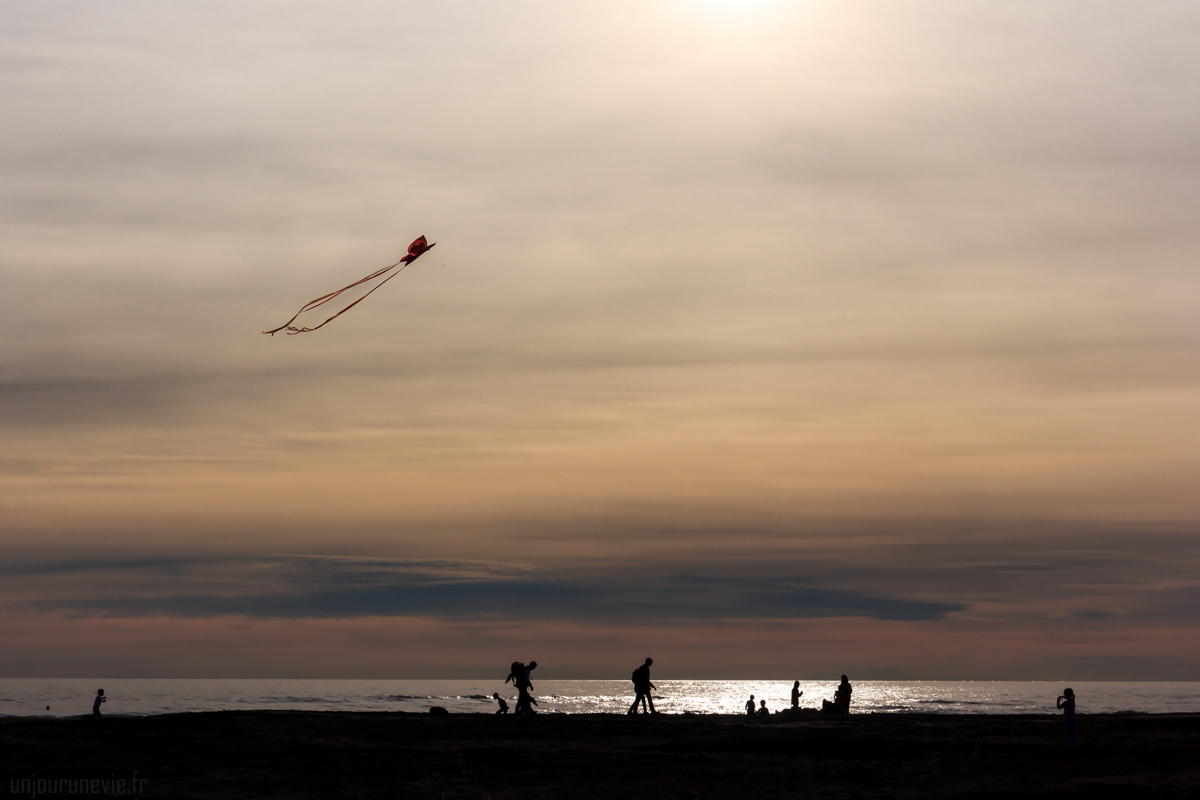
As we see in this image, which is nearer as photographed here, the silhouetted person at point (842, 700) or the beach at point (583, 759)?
the beach at point (583, 759)

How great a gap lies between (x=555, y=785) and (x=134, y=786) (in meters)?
8.08

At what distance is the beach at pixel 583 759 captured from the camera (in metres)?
19.4

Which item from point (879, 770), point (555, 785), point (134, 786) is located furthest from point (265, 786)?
point (879, 770)

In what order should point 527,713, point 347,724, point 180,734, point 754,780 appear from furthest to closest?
point 527,713 < point 347,724 < point 180,734 < point 754,780

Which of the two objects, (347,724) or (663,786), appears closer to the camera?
(663,786)

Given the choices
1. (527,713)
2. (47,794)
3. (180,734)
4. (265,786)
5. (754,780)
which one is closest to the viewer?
(47,794)

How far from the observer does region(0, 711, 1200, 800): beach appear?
1944 centimetres

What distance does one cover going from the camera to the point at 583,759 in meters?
23.0

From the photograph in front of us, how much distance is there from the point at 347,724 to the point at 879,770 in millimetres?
14611

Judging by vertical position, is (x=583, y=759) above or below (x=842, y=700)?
below

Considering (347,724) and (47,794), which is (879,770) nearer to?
(347,724)

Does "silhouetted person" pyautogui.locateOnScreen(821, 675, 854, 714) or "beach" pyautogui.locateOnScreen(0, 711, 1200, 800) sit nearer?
"beach" pyautogui.locateOnScreen(0, 711, 1200, 800)

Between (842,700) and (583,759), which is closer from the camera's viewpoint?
(583,759)

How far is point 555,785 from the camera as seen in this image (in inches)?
816
